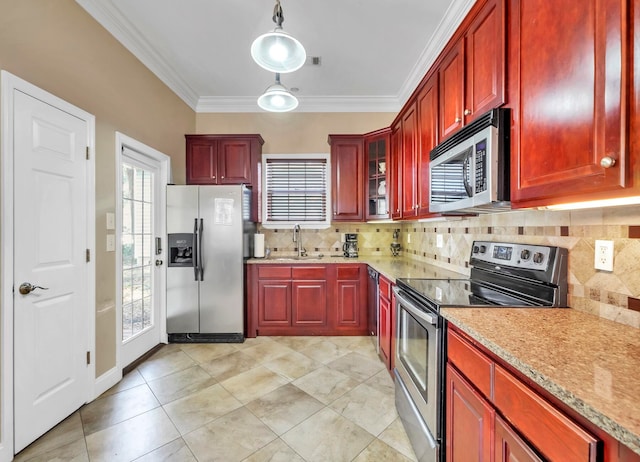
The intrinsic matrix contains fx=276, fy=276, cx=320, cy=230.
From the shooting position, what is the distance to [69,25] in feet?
6.30

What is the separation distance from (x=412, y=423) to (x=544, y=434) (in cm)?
106

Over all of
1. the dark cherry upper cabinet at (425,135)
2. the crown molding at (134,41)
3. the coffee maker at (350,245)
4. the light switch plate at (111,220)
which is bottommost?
the coffee maker at (350,245)

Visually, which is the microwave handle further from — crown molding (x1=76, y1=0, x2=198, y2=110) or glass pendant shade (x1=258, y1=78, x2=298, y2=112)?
crown molding (x1=76, y1=0, x2=198, y2=110)

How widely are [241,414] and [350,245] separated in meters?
2.25

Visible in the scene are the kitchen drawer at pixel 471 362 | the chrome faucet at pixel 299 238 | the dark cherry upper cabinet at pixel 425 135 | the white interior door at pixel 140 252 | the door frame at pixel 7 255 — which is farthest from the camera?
the chrome faucet at pixel 299 238

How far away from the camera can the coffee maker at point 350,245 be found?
3.61 metres

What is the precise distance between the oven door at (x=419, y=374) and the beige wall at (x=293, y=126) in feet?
8.49

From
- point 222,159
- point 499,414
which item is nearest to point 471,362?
point 499,414

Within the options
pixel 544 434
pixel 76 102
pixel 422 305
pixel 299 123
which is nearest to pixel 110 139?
pixel 76 102

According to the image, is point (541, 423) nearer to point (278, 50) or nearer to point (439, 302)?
point (439, 302)

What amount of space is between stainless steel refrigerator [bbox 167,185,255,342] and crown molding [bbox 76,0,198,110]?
47.2 inches

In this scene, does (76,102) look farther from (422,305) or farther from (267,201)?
(422,305)

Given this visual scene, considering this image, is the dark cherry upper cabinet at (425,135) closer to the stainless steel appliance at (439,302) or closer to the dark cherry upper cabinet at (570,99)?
the stainless steel appliance at (439,302)

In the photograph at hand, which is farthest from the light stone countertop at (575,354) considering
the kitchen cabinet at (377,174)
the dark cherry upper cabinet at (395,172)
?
the kitchen cabinet at (377,174)
